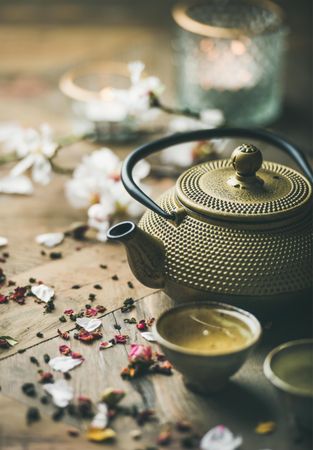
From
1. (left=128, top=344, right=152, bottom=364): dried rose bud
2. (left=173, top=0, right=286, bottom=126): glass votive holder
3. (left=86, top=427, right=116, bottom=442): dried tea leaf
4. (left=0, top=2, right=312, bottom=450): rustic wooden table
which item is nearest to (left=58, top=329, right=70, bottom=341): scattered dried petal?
(left=0, top=2, right=312, bottom=450): rustic wooden table

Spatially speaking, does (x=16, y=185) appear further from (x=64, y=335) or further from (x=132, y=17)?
(x=132, y=17)

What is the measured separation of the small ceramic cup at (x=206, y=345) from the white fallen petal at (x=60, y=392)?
6.1 inches

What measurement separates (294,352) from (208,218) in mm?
261

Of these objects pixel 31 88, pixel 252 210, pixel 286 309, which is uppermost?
pixel 252 210

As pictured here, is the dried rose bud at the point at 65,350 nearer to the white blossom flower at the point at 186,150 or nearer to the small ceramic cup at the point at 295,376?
the small ceramic cup at the point at 295,376

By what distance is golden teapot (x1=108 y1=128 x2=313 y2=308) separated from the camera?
3.67 feet

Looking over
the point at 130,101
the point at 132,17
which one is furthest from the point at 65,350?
the point at 132,17

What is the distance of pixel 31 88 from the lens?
7.58ft

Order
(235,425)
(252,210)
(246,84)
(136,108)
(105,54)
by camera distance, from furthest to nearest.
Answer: (105,54) < (246,84) < (136,108) < (252,210) < (235,425)

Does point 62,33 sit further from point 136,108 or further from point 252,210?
point 252,210

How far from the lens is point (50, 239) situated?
149cm

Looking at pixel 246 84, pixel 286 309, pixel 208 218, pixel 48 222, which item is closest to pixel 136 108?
pixel 48 222

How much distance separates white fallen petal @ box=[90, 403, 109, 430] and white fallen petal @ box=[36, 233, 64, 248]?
1.74 feet

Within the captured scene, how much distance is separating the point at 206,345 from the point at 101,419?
174 millimetres
